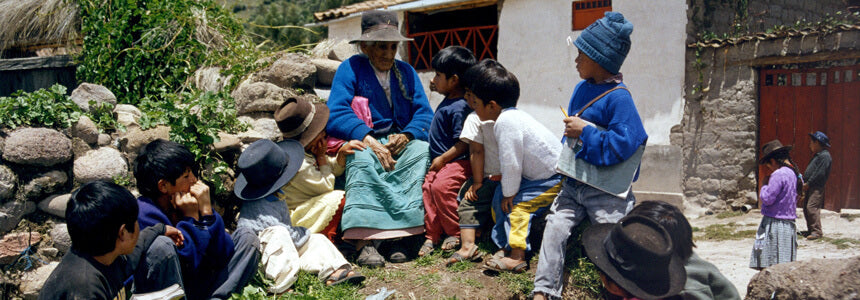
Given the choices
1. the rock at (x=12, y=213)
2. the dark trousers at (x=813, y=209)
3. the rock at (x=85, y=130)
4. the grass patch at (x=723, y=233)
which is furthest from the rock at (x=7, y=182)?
the dark trousers at (x=813, y=209)

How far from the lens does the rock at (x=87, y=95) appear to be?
14.3 feet

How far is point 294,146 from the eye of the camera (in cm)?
394

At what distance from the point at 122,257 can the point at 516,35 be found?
30.0 feet

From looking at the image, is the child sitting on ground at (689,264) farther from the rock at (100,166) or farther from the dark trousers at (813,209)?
the dark trousers at (813,209)

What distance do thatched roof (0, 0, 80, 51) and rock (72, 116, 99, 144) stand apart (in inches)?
130

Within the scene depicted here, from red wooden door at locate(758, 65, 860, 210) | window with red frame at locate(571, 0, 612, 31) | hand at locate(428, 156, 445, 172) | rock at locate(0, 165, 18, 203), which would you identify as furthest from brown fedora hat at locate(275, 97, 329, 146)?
red wooden door at locate(758, 65, 860, 210)

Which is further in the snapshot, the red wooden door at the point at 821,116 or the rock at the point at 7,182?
the red wooden door at the point at 821,116

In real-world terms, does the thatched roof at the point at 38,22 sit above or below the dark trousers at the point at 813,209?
above

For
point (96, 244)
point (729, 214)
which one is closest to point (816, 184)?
point (729, 214)

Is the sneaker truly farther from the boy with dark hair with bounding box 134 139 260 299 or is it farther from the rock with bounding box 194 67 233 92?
the rock with bounding box 194 67 233 92

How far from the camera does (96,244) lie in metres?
2.54

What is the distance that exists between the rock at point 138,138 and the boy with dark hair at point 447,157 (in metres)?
1.85

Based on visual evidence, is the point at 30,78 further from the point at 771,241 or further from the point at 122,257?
the point at 771,241

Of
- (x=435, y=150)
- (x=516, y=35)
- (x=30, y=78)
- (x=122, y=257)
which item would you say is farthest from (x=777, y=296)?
(x=516, y=35)
